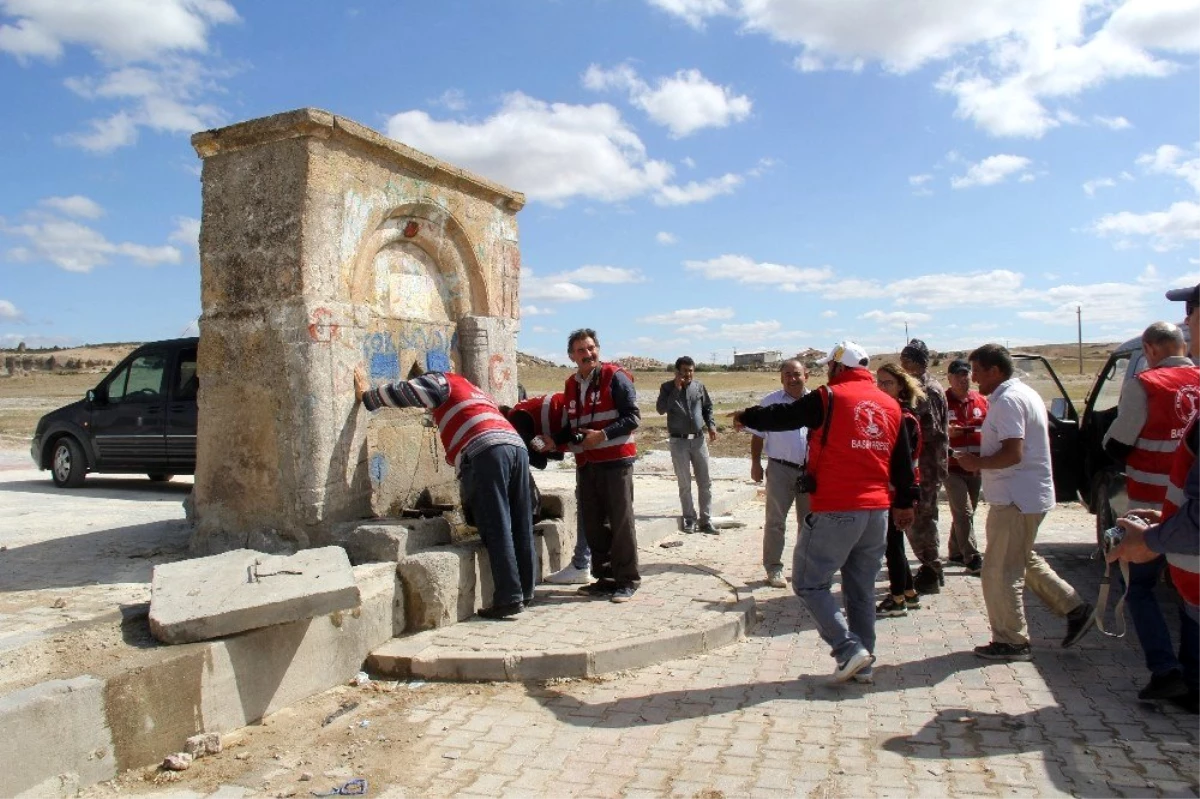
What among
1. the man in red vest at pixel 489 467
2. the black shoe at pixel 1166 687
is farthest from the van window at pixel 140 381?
the black shoe at pixel 1166 687

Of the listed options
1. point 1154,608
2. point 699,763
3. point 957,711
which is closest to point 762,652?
point 957,711

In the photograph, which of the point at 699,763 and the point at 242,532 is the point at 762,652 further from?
the point at 242,532

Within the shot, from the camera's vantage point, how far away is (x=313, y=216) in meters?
5.72

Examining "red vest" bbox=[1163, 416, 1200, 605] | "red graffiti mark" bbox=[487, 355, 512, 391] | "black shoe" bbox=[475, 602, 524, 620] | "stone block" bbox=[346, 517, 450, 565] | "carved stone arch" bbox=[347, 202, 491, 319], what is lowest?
"black shoe" bbox=[475, 602, 524, 620]

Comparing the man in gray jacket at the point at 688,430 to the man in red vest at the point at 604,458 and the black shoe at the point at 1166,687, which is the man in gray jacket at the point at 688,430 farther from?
the black shoe at the point at 1166,687

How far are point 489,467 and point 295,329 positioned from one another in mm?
1571

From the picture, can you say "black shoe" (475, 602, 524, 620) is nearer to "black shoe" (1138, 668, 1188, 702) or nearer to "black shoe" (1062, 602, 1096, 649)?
"black shoe" (1062, 602, 1096, 649)

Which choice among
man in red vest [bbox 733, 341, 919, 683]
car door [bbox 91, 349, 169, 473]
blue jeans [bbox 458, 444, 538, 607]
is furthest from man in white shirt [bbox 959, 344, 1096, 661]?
car door [bbox 91, 349, 169, 473]

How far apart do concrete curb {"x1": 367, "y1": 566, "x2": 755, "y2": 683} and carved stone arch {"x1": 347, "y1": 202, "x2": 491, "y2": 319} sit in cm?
250

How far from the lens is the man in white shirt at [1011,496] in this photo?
4879 millimetres

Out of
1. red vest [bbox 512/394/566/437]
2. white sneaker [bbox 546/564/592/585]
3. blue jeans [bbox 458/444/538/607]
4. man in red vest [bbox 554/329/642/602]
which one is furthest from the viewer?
white sneaker [bbox 546/564/592/585]

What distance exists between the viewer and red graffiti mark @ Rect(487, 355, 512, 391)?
7.57 metres

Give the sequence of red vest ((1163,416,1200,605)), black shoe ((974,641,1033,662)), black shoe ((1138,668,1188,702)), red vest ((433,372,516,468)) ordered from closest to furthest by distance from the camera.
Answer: red vest ((1163,416,1200,605))
black shoe ((1138,668,1188,702))
black shoe ((974,641,1033,662))
red vest ((433,372,516,468))

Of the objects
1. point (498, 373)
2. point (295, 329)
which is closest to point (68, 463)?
point (498, 373)
